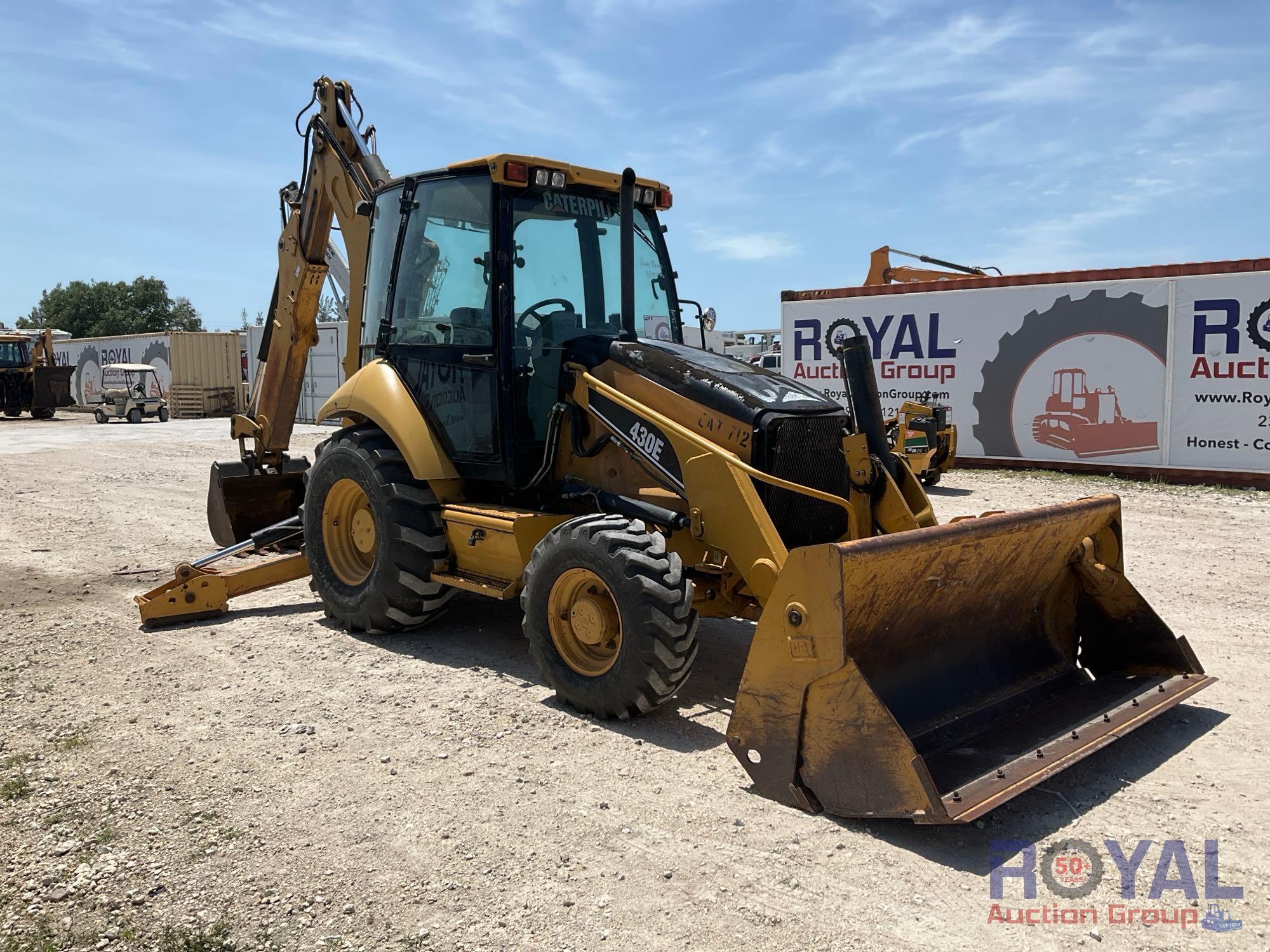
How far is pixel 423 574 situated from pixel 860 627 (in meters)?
2.89

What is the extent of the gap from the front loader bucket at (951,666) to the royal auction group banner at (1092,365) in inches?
412

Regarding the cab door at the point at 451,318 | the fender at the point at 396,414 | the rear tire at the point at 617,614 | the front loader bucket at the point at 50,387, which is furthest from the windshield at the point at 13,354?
the rear tire at the point at 617,614

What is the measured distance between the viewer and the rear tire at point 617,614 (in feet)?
14.3

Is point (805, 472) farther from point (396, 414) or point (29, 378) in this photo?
point (29, 378)

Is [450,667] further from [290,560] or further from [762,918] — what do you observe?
[762,918]

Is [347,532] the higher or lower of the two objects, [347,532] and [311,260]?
the lower

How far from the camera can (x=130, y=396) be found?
3064cm

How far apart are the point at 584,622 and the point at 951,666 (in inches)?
66.2

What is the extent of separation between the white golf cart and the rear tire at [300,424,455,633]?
26859 mm

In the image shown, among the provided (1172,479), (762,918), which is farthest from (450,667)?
(1172,479)

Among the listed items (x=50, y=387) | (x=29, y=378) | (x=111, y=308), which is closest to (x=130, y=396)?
(x=50, y=387)

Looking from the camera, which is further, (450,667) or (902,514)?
(450,667)

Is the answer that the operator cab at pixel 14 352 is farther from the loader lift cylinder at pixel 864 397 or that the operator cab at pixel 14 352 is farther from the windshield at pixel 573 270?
the loader lift cylinder at pixel 864 397

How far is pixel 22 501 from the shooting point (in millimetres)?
12523
